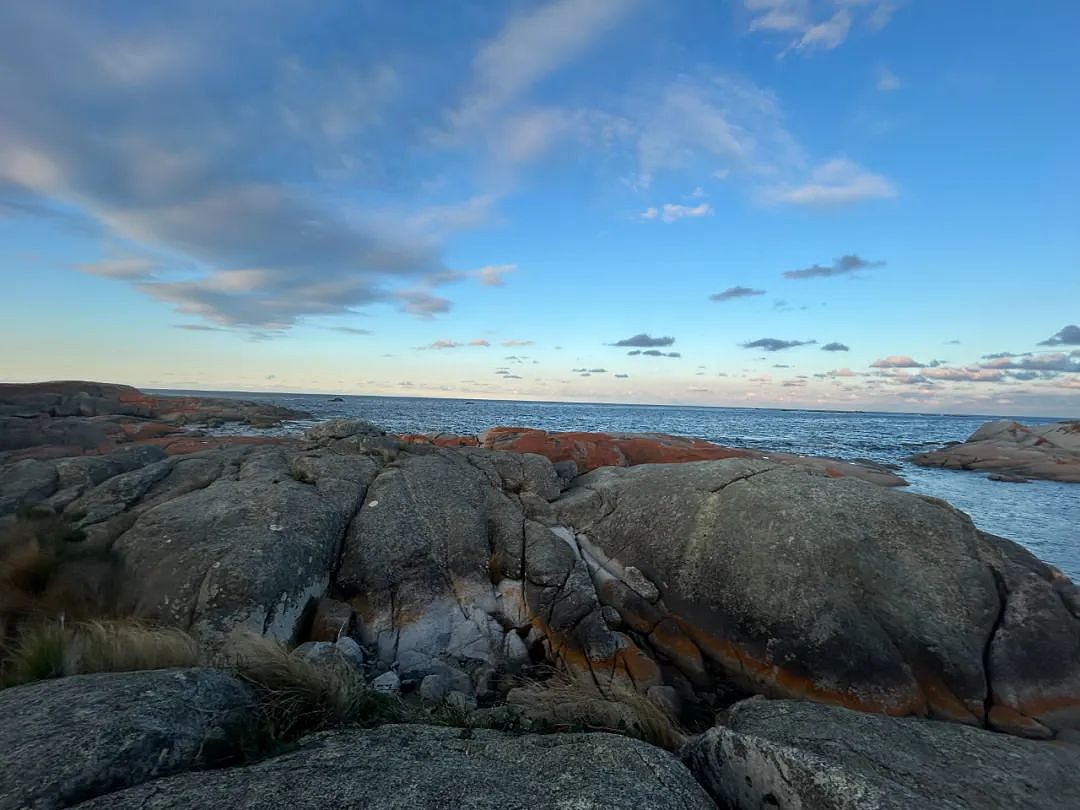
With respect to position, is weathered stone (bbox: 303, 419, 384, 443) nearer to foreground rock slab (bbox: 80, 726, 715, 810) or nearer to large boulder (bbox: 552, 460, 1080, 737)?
large boulder (bbox: 552, 460, 1080, 737)

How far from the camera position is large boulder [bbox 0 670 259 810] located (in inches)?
151

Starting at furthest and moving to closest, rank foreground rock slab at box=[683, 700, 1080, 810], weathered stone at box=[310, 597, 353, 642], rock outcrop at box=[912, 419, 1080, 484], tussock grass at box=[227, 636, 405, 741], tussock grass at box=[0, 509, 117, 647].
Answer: rock outcrop at box=[912, 419, 1080, 484] < weathered stone at box=[310, 597, 353, 642] < tussock grass at box=[0, 509, 117, 647] < tussock grass at box=[227, 636, 405, 741] < foreground rock slab at box=[683, 700, 1080, 810]

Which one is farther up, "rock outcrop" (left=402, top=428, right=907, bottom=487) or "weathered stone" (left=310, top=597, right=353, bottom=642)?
"rock outcrop" (left=402, top=428, right=907, bottom=487)

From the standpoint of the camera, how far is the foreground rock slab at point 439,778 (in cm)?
396

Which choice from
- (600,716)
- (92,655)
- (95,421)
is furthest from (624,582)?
(95,421)

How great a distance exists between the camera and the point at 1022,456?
46.6 m

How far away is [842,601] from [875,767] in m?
5.68

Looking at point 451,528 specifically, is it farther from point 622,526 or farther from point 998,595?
point 998,595

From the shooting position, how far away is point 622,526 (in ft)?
43.4

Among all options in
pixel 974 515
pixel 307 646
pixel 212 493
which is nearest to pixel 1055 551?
pixel 974 515

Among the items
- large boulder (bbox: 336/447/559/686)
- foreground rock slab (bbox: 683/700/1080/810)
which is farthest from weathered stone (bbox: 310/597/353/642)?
foreground rock slab (bbox: 683/700/1080/810)

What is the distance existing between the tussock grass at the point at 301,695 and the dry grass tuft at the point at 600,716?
5.66 feet

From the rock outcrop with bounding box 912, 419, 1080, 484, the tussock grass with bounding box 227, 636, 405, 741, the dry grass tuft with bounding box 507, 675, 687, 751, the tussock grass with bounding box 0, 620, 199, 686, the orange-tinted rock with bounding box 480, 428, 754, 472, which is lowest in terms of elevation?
the rock outcrop with bounding box 912, 419, 1080, 484

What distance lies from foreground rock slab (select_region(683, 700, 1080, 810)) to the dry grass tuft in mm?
647
